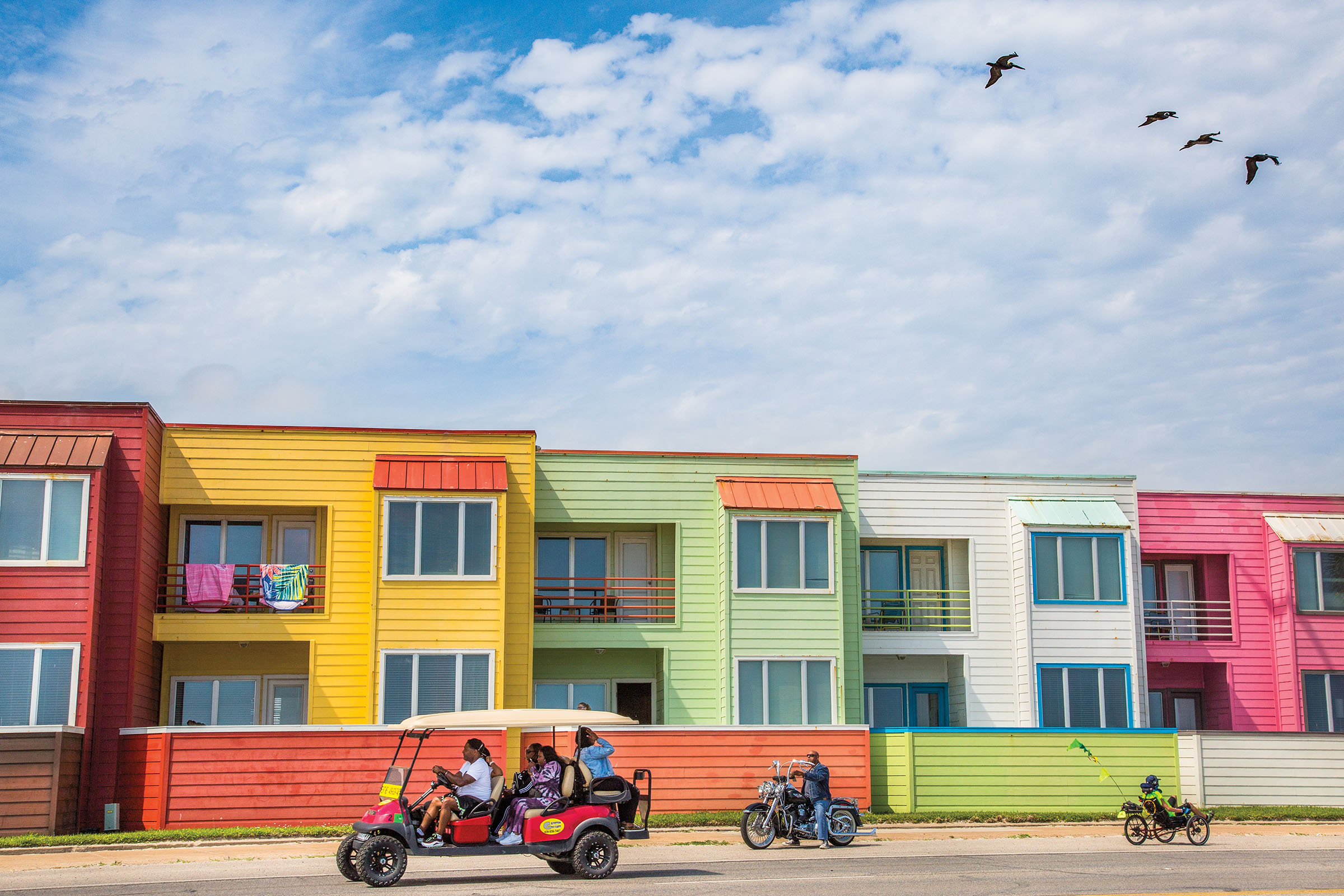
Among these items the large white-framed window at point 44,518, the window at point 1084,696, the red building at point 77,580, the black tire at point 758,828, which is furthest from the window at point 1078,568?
the large white-framed window at point 44,518

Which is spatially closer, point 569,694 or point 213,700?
point 213,700

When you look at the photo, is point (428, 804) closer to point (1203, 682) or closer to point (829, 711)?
point (829, 711)

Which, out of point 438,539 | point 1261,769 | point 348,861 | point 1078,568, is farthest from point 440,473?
point 1261,769

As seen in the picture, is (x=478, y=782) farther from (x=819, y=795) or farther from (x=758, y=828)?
(x=819, y=795)

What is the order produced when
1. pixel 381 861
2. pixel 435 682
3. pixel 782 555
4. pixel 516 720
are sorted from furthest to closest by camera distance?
1. pixel 782 555
2. pixel 435 682
3. pixel 516 720
4. pixel 381 861

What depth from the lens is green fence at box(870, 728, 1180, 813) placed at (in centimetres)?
2514

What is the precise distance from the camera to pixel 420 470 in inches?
1070

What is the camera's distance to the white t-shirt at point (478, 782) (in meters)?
16.2

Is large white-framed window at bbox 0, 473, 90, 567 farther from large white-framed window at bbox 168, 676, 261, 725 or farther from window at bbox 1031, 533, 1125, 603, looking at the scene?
window at bbox 1031, 533, 1125, 603

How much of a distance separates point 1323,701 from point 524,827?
2296 cm

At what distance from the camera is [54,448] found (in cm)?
2447

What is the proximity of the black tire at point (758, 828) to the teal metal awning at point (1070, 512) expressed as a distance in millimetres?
12534

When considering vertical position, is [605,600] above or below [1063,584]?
below

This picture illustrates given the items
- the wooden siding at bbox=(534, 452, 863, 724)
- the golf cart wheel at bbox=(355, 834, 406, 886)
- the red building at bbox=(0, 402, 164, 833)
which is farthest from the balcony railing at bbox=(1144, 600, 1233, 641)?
the red building at bbox=(0, 402, 164, 833)
